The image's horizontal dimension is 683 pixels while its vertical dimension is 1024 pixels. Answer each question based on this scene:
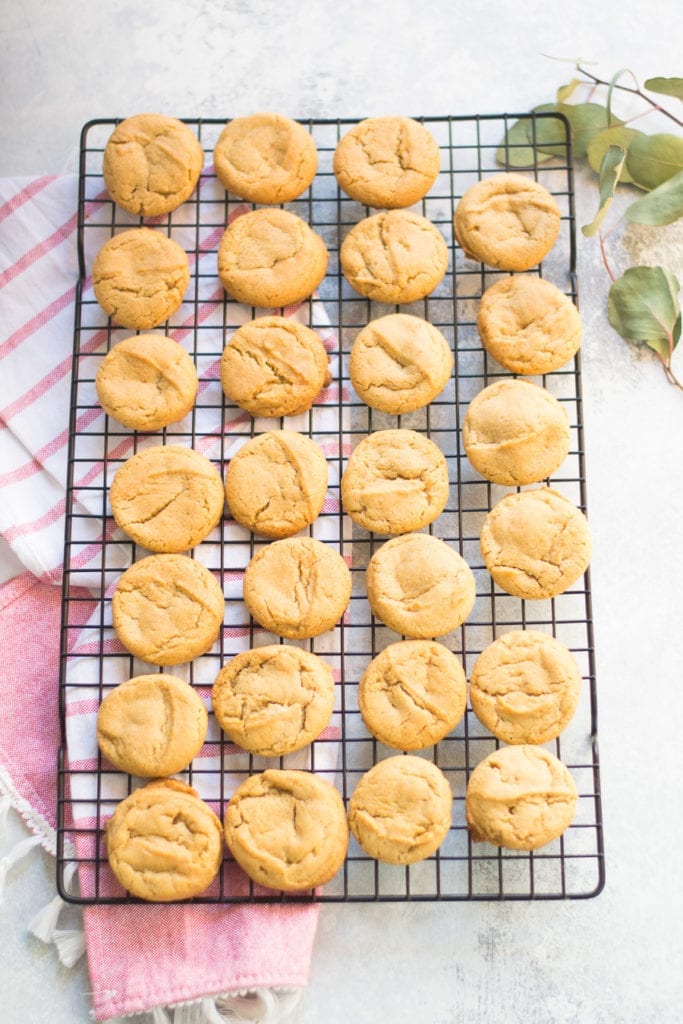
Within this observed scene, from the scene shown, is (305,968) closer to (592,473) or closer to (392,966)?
(392,966)

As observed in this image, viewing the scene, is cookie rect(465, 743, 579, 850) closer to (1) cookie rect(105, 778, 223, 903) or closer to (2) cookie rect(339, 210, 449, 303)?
(1) cookie rect(105, 778, 223, 903)

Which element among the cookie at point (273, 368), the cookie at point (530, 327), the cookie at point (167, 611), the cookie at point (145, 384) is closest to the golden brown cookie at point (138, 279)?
the cookie at point (145, 384)

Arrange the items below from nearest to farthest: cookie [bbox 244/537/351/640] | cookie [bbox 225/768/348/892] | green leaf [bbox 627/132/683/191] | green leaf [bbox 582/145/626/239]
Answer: cookie [bbox 225/768/348/892]
cookie [bbox 244/537/351/640]
green leaf [bbox 582/145/626/239]
green leaf [bbox 627/132/683/191]

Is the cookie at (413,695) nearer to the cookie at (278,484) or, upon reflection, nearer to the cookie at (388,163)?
the cookie at (278,484)

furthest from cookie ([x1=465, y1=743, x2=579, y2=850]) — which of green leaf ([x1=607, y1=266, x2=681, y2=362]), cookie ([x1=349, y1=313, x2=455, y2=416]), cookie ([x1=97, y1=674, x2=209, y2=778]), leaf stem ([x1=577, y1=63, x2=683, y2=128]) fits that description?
leaf stem ([x1=577, y1=63, x2=683, y2=128])

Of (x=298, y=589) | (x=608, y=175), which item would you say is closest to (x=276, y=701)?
(x=298, y=589)

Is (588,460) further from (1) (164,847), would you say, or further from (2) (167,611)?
(1) (164,847)

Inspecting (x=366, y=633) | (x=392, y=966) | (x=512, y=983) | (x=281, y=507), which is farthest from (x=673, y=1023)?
(x=281, y=507)
